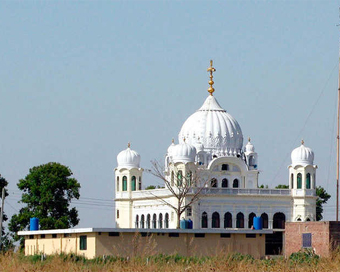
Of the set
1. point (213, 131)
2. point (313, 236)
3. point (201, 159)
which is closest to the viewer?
point (313, 236)

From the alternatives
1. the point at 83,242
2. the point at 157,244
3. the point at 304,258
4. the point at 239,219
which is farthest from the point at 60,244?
the point at 239,219

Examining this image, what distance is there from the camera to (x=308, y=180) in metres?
88.3

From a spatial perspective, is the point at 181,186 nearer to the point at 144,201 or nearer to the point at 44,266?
the point at 144,201

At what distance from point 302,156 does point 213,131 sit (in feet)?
25.4

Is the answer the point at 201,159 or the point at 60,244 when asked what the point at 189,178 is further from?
the point at 60,244

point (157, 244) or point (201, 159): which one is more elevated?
point (201, 159)

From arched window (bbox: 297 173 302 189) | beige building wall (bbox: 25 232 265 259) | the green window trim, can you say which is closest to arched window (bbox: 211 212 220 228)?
arched window (bbox: 297 173 302 189)

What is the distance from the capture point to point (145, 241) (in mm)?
50750

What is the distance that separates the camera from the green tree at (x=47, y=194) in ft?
250

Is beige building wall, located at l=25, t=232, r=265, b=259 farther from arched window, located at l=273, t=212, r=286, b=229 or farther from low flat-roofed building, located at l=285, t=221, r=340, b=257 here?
arched window, located at l=273, t=212, r=286, b=229

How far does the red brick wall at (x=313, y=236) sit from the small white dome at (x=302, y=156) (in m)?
31.4

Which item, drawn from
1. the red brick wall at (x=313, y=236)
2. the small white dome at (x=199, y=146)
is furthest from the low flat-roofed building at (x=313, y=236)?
the small white dome at (x=199, y=146)

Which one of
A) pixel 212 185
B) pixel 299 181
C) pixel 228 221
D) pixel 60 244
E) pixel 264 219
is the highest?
pixel 299 181

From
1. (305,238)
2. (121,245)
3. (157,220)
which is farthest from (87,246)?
(157,220)
